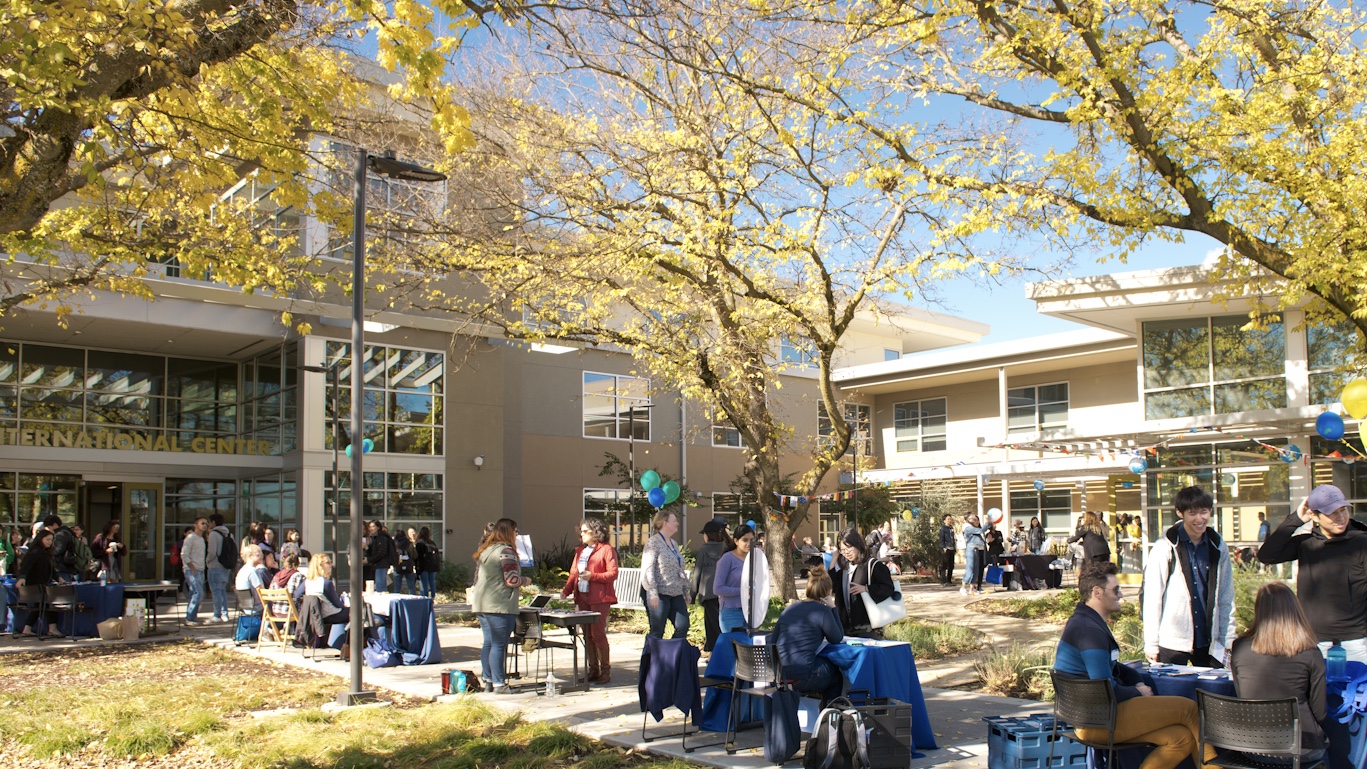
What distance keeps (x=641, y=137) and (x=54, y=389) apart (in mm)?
18771

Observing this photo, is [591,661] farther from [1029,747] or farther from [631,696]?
[1029,747]

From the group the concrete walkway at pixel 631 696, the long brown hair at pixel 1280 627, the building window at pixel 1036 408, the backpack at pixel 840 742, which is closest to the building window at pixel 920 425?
the building window at pixel 1036 408

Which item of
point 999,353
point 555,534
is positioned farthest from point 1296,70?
point 555,534

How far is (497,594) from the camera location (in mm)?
10297

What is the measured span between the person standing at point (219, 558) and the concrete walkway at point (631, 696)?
1.19 metres

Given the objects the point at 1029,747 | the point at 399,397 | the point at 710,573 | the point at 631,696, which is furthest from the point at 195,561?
the point at 1029,747

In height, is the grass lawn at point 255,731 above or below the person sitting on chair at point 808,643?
below

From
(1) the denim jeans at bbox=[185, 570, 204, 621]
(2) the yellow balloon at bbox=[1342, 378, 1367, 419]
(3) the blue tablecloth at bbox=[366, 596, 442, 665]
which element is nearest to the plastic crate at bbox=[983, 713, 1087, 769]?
(2) the yellow balloon at bbox=[1342, 378, 1367, 419]

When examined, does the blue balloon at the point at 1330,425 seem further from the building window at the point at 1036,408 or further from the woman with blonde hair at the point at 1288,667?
the building window at the point at 1036,408

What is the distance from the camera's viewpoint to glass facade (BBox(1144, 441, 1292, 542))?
72.4 ft

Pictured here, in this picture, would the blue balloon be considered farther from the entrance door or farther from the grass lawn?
the entrance door

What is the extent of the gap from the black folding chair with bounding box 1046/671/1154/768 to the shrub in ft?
13.1

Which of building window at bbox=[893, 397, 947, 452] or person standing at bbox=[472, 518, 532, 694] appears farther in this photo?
building window at bbox=[893, 397, 947, 452]

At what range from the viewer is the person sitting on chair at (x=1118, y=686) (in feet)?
18.2
